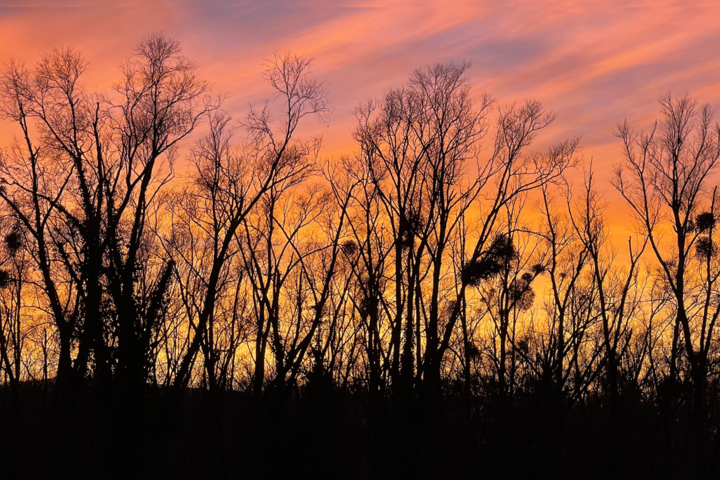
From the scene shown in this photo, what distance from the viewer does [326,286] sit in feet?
81.2

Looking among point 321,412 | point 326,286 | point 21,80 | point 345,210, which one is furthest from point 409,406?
point 21,80

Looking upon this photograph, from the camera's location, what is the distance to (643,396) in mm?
34875

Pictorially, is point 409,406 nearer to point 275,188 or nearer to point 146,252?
point 275,188

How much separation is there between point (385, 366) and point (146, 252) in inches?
432

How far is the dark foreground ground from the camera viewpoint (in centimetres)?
2119

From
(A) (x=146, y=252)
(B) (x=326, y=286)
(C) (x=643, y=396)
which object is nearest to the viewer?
(B) (x=326, y=286)

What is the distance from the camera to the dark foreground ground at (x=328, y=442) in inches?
834

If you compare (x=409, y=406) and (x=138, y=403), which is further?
(x=409, y=406)

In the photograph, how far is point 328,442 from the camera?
94.5ft

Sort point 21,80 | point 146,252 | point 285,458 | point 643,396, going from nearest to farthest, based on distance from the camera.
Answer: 1. point 21,80
2. point 146,252
3. point 285,458
4. point 643,396

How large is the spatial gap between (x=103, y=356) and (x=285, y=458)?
10.3 metres

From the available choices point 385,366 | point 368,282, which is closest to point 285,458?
point 385,366

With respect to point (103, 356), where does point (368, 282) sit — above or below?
above

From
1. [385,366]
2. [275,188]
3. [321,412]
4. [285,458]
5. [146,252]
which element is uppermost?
[275,188]
